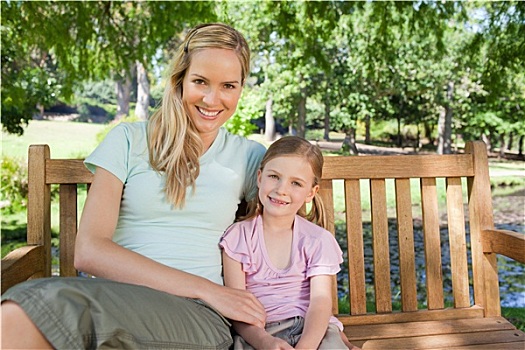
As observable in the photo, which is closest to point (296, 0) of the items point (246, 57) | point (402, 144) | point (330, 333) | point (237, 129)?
point (246, 57)

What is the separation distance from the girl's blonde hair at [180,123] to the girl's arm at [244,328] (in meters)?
0.32

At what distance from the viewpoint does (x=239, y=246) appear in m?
2.37

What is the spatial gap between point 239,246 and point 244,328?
1.15 ft

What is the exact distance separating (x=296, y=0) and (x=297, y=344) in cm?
762

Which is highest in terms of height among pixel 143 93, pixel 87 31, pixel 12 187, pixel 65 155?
pixel 143 93

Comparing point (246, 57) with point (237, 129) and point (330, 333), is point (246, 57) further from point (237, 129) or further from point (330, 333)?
point (237, 129)

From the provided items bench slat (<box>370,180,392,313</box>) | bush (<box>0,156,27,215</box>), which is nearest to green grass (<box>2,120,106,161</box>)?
bush (<box>0,156,27,215</box>)

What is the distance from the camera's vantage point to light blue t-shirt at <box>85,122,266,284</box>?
2.24m

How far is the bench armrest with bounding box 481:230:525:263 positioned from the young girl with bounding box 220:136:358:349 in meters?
0.83

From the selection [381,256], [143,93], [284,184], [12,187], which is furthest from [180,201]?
[143,93]

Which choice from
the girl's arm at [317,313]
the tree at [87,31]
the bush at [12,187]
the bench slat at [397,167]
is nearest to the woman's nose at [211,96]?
the bench slat at [397,167]

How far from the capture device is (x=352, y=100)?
2784cm

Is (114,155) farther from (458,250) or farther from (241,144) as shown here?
(458,250)

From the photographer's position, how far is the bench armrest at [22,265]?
2225 mm
